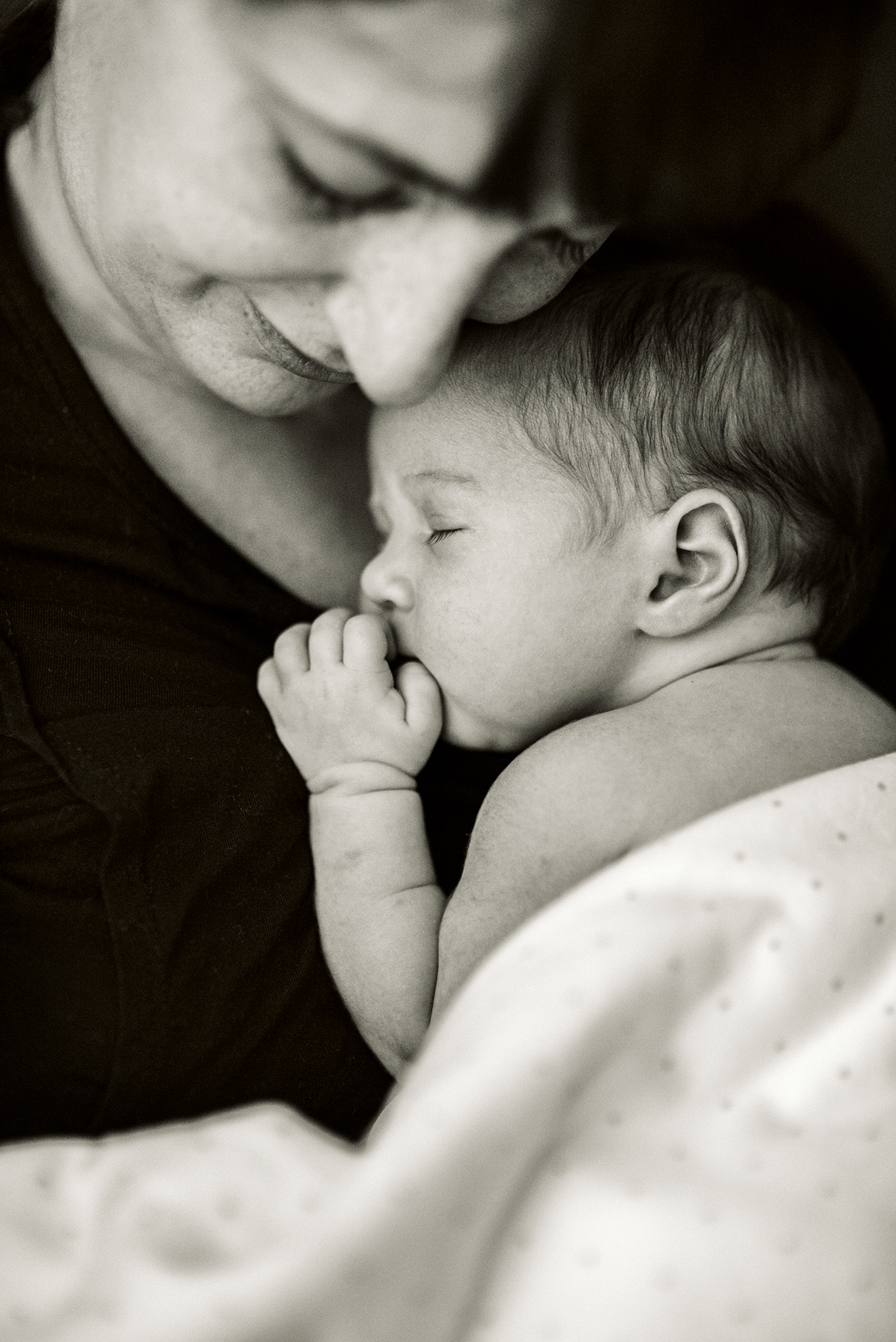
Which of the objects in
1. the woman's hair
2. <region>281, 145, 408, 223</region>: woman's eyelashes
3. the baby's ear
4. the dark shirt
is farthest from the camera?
the baby's ear

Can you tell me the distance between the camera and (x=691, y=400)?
1.03 metres

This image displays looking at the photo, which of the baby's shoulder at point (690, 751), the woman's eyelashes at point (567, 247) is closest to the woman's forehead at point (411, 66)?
the woman's eyelashes at point (567, 247)

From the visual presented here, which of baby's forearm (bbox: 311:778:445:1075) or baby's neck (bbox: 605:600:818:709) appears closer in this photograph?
baby's forearm (bbox: 311:778:445:1075)

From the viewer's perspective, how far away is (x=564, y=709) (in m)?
1.12

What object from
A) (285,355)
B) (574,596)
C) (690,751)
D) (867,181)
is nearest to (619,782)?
(690,751)

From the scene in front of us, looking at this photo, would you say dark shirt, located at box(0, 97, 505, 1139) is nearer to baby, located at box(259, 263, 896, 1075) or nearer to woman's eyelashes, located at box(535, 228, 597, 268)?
baby, located at box(259, 263, 896, 1075)

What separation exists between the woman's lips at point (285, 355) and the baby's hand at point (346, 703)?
24 centimetres

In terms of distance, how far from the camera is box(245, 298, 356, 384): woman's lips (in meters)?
0.91

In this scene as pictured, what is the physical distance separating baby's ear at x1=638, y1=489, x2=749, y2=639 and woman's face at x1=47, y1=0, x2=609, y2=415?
9.0 inches

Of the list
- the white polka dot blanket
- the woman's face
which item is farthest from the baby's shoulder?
the woman's face

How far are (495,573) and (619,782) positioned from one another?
0.74ft

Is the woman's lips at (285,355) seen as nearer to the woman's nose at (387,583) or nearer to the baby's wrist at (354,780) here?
the woman's nose at (387,583)

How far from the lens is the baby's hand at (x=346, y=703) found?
3.53ft

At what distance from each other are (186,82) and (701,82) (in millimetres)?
320
